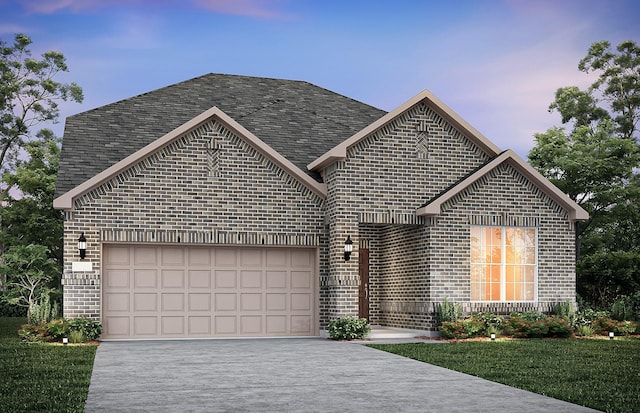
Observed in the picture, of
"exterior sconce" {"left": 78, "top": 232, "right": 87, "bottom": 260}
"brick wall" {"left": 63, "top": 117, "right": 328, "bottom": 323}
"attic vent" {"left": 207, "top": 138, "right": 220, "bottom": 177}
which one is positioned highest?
"attic vent" {"left": 207, "top": 138, "right": 220, "bottom": 177}

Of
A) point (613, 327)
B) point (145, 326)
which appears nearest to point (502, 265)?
point (613, 327)

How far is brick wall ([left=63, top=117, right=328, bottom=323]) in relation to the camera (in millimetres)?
19469

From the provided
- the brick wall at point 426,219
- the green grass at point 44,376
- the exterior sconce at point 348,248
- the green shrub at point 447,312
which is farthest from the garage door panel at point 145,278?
the green shrub at point 447,312

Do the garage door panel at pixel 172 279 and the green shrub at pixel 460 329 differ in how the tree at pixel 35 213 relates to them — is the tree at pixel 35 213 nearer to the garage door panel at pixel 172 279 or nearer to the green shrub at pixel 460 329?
the garage door panel at pixel 172 279

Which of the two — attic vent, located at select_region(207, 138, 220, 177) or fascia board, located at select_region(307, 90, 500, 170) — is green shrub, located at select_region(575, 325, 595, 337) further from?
attic vent, located at select_region(207, 138, 220, 177)

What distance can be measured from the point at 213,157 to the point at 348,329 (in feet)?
18.7

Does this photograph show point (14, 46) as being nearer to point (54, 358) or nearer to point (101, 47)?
point (101, 47)

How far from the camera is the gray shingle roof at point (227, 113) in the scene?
21.6 meters

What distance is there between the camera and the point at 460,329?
19.5 meters

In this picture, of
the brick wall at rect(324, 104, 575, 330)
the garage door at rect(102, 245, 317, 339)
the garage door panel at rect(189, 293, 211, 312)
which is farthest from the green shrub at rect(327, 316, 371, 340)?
the garage door panel at rect(189, 293, 211, 312)

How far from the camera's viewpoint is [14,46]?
4316 centimetres

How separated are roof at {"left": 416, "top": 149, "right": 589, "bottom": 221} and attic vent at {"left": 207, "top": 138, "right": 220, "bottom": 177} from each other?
Result: 5449 millimetres

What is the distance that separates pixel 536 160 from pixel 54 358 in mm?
25660

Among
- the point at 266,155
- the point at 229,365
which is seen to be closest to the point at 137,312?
the point at 266,155
